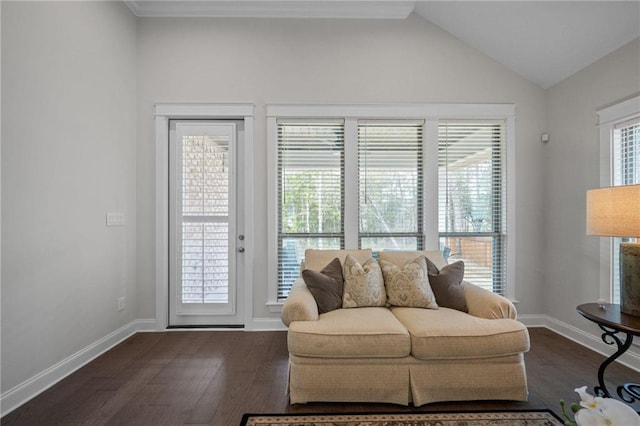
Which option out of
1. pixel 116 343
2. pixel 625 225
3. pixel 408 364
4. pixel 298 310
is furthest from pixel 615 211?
pixel 116 343

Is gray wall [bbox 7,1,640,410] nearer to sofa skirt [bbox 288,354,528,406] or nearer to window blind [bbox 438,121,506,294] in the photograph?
window blind [bbox 438,121,506,294]

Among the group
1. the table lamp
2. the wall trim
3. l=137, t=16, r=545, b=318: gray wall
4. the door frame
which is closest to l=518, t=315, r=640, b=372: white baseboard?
l=137, t=16, r=545, b=318: gray wall

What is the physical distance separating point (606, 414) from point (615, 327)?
57.2 inches

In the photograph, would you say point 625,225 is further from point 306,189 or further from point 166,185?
point 166,185

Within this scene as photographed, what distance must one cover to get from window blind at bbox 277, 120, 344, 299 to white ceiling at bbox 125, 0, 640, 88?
3.92 ft

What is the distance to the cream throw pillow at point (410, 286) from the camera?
2.35 m

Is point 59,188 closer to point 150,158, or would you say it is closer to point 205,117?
point 150,158

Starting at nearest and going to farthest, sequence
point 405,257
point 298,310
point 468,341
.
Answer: point 468,341
point 298,310
point 405,257

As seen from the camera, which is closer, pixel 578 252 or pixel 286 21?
pixel 578 252

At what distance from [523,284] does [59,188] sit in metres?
4.42

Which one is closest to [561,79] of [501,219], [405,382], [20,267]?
[501,219]

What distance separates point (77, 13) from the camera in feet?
7.94

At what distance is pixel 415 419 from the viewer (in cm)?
179

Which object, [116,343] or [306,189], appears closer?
[116,343]
